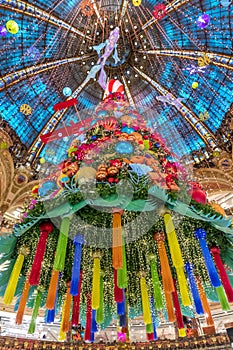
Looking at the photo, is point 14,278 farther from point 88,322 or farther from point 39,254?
point 88,322

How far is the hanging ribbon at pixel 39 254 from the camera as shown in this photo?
5.14 meters

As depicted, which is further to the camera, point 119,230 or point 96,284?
point 96,284

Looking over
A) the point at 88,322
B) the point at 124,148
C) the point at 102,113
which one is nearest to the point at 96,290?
the point at 88,322

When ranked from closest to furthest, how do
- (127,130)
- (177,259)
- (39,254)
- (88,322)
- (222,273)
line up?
(177,259) → (39,254) → (222,273) → (127,130) → (88,322)

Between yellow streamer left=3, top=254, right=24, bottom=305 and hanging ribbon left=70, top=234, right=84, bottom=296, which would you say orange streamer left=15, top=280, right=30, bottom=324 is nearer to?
yellow streamer left=3, top=254, right=24, bottom=305

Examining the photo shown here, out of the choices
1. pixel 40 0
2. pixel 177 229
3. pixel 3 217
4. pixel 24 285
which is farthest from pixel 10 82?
pixel 177 229

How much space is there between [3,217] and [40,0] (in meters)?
11.3

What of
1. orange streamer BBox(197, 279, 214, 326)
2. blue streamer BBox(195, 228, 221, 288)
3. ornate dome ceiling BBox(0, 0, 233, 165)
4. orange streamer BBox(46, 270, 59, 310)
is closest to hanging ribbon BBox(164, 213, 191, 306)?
blue streamer BBox(195, 228, 221, 288)

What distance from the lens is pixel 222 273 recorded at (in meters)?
5.77

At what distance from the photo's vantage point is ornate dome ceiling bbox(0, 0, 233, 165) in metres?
15.4

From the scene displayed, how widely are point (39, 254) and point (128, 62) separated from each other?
15.6m

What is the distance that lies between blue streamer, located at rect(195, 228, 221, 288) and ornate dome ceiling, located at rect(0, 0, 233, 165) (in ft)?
29.8

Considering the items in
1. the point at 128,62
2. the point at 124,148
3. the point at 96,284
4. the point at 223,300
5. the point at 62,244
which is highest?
the point at 128,62

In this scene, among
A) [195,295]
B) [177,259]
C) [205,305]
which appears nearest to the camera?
[177,259]
